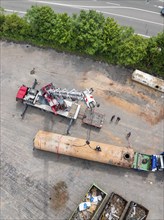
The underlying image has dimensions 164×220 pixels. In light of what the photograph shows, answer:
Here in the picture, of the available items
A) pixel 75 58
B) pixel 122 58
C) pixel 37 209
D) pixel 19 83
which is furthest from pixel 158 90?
pixel 37 209

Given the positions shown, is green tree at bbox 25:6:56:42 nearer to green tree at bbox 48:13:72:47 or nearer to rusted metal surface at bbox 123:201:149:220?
green tree at bbox 48:13:72:47

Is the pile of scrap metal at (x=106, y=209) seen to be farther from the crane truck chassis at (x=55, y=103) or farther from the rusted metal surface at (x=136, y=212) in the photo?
the crane truck chassis at (x=55, y=103)

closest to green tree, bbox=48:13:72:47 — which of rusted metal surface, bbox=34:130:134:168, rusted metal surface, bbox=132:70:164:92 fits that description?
rusted metal surface, bbox=132:70:164:92

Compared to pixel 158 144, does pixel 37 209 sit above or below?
below

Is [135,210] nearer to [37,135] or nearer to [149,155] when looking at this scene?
[149,155]

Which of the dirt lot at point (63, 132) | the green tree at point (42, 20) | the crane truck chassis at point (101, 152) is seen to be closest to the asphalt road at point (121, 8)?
the green tree at point (42, 20)

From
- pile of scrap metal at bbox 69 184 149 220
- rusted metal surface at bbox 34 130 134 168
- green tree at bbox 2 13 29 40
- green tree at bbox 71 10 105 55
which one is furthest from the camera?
green tree at bbox 2 13 29 40

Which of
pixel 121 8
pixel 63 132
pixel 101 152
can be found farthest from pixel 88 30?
pixel 101 152
